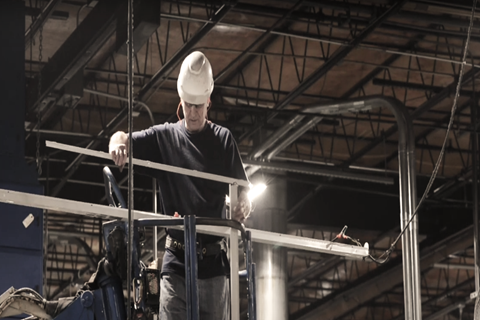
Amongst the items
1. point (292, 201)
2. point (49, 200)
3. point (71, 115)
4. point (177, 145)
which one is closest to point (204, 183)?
point (177, 145)

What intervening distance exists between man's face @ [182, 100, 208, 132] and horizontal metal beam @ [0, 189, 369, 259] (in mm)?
679

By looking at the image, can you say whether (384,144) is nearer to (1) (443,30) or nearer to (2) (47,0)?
(1) (443,30)

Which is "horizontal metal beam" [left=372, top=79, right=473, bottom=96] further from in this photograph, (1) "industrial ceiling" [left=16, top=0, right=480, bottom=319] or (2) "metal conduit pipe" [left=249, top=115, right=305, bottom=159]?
(2) "metal conduit pipe" [left=249, top=115, right=305, bottom=159]

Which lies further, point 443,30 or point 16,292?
point 443,30

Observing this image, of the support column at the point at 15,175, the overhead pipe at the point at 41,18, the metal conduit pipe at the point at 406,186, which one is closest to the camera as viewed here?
the support column at the point at 15,175

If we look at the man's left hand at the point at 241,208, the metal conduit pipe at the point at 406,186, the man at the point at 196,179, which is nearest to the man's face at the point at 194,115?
the man at the point at 196,179

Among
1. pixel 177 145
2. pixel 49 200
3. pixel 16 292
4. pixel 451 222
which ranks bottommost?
pixel 16 292

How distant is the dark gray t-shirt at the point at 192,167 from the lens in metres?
5.48

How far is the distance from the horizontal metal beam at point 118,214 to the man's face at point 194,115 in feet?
2.23

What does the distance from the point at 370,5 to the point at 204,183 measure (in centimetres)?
877

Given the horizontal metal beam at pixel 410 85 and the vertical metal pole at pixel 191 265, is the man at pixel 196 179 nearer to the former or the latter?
the vertical metal pole at pixel 191 265

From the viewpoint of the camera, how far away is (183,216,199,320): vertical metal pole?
4.73 meters

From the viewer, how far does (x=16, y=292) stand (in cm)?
473

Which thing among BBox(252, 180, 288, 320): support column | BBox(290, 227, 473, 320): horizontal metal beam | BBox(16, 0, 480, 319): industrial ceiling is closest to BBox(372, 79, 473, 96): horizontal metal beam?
BBox(16, 0, 480, 319): industrial ceiling
